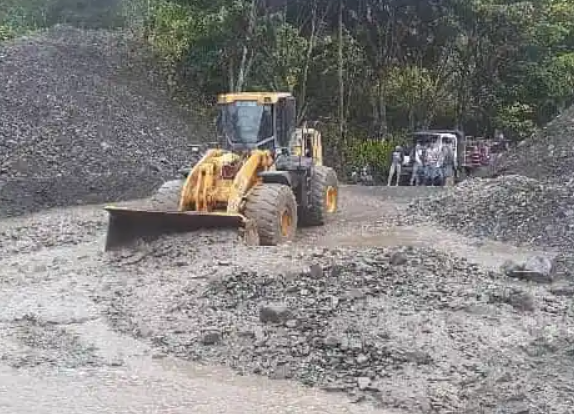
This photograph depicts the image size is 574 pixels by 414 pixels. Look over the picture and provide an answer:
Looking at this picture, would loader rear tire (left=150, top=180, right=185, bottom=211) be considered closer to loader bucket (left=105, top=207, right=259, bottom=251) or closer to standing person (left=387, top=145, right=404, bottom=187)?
loader bucket (left=105, top=207, right=259, bottom=251)

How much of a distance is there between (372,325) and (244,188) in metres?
4.44

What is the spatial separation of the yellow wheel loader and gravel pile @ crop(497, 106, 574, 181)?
446 cm

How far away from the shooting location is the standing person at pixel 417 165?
23.4m

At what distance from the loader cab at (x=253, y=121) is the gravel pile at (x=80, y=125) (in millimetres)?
5200

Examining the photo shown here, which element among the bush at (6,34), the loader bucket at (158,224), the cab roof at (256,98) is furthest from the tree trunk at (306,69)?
the loader bucket at (158,224)

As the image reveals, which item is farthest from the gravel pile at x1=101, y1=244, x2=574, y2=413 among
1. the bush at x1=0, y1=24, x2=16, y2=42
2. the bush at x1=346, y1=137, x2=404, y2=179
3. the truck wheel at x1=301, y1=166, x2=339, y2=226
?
the bush at x1=0, y1=24, x2=16, y2=42

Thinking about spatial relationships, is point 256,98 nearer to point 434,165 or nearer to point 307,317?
point 307,317

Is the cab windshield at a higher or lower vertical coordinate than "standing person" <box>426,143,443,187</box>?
higher

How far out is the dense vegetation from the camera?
2485cm

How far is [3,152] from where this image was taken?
1773cm

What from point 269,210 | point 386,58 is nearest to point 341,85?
point 386,58

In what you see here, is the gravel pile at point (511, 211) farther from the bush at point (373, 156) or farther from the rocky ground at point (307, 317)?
the bush at point (373, 156)

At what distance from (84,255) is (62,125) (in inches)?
348

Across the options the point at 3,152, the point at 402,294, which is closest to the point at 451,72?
the point at 3,152
